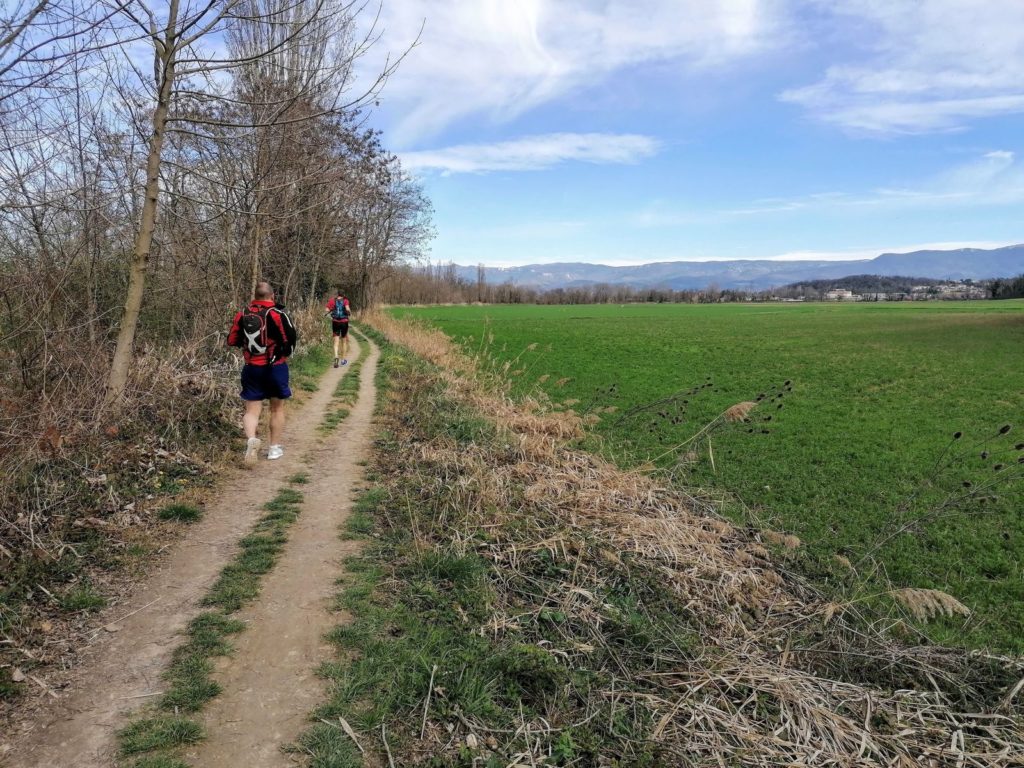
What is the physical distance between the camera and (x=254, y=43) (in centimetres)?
1422

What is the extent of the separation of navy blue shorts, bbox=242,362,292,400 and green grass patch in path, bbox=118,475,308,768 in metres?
2.34

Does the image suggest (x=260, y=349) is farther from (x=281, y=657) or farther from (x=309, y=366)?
(x=309, y=366)

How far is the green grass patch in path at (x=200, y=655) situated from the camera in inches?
110

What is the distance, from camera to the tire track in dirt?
9.34ft

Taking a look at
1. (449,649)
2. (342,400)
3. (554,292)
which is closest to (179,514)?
(449,649)

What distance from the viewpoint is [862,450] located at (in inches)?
405

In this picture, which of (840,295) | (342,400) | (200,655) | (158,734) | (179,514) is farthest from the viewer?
(840,295)

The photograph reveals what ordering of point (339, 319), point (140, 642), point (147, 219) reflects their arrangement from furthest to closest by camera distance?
point (339, 319), point (147, 219), point (140, 642)

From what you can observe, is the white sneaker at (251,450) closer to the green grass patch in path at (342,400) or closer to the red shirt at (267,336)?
the red shirt at (267,336)

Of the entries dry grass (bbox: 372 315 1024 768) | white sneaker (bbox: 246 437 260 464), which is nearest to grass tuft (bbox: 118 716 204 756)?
dry grass (bbox: 372 315 1024 768)

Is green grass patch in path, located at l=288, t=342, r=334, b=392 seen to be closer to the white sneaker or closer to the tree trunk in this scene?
the white sneaker

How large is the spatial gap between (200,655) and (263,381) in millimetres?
4372

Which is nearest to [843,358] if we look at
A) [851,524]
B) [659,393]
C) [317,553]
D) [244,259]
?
[659,393]

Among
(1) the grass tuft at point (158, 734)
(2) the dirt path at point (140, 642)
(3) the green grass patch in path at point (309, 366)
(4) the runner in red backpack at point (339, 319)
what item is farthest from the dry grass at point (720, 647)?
(4) the runner in red backpack at point (339, 319)
